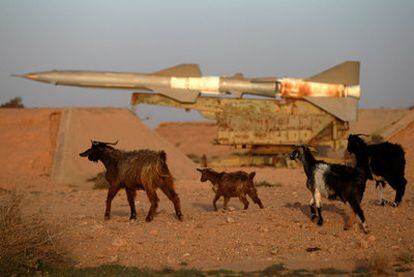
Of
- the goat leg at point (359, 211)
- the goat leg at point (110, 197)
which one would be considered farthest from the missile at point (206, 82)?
the goat leg at point (359, 211)

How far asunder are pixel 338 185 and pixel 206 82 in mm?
19777

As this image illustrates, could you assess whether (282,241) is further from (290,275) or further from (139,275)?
(139,275)

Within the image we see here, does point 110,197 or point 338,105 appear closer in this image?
point 110,197

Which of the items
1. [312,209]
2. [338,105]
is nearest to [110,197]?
[312,209]

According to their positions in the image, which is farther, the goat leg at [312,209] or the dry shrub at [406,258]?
the goat leg at [312,209]

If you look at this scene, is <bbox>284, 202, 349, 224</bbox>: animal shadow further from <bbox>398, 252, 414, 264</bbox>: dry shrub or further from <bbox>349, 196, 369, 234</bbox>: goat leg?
<bbox>398, 252, 414, 264</bbox>: dry shrub

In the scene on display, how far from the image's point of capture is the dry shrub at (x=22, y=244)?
8.97 metres

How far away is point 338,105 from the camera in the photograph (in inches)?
1236

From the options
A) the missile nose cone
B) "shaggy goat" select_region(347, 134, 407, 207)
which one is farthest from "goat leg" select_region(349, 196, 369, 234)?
the missile nose cone

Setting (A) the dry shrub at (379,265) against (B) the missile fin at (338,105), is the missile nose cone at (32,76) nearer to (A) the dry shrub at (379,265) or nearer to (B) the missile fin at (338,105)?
(B) the missile fin at (338,105)

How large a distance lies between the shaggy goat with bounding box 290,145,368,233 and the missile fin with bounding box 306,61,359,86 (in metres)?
20.3

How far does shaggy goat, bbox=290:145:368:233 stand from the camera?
36.8ft

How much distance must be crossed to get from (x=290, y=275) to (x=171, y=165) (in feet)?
57.4

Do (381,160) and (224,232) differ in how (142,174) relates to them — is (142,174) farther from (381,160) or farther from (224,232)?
(381,160)
